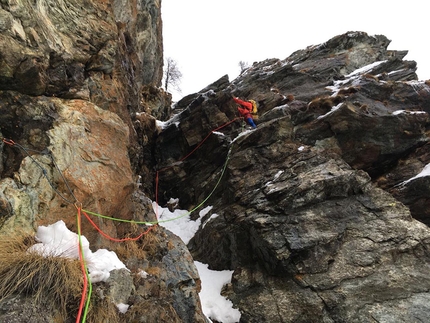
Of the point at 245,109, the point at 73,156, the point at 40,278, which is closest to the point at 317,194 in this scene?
the point at 245,109

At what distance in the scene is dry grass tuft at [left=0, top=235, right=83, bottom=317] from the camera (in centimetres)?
339

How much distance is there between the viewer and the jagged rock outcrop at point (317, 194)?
21.9 feet

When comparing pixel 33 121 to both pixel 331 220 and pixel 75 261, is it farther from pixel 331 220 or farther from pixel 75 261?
pixel 331 220

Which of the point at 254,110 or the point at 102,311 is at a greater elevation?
the point at 254,110

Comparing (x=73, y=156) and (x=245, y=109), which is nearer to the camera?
(x=73, y=156)

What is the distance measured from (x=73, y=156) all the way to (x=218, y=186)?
7.28m

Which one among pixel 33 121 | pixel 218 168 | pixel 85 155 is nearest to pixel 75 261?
pixel 85 155

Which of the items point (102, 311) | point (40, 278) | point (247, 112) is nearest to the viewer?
point (40, 278)

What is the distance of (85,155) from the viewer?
5.66m

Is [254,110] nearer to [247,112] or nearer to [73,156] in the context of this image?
[247,112]

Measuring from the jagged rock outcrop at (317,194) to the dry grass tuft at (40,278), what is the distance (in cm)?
507

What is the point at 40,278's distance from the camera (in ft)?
11.4

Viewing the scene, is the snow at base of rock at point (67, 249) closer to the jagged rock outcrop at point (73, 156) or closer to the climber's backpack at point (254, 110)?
the jagged rock outcrop at point (73, 156)

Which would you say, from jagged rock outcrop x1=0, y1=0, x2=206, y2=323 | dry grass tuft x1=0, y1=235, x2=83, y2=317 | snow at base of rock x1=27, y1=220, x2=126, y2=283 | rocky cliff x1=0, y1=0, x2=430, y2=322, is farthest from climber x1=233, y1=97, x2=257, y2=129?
dry grass tuft x1=0, y1=235, x2=83, y2=317
